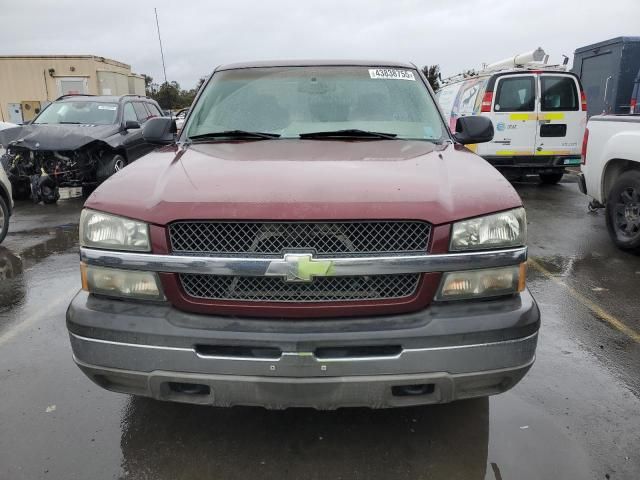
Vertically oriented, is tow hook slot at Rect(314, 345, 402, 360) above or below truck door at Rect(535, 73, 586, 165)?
below

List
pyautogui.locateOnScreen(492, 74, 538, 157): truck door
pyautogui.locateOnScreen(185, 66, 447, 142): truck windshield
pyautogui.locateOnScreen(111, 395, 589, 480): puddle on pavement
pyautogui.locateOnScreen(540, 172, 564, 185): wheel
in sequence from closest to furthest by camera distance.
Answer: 1. pyautogui.locateOnScreen(111, 395, 589, 480): puddle on pavement
2. pyautogui.locateOnScreen(185, 66, 447, 142): truck windshield
3. pyautogui.locateOnScreen(492, 74, 538, 157): truck door
4. pyautogui.locateOnScreen(540, 172, 564, 185): wheel

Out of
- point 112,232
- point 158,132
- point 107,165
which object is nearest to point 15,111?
point 107,165

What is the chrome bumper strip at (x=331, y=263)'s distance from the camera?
211 cm

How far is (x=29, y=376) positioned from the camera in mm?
3293

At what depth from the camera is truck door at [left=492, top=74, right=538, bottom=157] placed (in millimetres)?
9844

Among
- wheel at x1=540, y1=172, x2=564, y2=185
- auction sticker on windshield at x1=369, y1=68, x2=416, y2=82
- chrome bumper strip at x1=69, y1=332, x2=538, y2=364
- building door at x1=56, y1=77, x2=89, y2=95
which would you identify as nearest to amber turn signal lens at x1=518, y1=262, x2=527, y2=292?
chrome bumper strip at x1=69, y1=332, x2=538, y2=364

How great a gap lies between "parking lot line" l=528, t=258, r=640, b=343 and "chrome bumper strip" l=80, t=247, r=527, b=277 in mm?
2332

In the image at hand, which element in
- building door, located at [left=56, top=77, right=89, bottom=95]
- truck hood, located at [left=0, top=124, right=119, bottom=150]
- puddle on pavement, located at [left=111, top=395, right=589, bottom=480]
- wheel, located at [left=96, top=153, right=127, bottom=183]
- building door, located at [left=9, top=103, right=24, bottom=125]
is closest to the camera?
puddle on pavement, located at [left=111, top=395, right=589, bottom=480]

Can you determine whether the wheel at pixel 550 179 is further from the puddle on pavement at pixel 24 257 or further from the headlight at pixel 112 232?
the headlight at pixel 112 232

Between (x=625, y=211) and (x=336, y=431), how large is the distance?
4.86 m

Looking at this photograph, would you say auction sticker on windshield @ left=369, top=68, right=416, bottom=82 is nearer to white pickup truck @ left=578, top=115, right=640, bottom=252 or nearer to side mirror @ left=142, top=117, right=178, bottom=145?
side mirror @ left=142, top=117, right=178, bottom=145

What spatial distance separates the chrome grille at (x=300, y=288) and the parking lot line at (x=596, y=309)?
259 cm

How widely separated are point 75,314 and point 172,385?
53cm

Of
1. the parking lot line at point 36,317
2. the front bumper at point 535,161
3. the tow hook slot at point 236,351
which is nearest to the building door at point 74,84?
the front bumper at point 535,161
